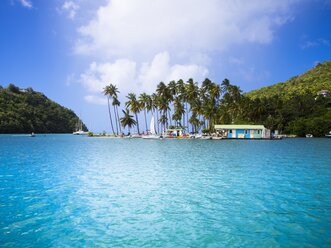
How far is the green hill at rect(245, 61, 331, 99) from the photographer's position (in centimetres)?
12369

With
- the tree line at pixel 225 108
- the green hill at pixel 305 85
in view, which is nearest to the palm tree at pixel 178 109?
the tree line at pixel 225 108

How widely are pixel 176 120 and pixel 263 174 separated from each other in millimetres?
77123

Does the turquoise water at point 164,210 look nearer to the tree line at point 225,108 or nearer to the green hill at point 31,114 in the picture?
the tree line at point 225,108

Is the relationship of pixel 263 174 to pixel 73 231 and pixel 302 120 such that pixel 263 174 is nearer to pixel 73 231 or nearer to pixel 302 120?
pixel 73 231

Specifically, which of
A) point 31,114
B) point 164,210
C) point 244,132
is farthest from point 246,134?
point 31,114

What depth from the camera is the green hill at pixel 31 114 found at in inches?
4387

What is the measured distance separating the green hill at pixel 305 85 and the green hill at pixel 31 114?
10687 cm

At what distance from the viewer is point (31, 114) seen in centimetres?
12456

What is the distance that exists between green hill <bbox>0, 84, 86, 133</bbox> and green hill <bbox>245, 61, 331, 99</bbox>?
107m

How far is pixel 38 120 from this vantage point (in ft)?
423

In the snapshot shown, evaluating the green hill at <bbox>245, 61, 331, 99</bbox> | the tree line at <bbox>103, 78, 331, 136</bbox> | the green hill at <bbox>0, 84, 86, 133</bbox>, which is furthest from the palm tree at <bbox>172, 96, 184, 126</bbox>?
the green hill at <bbox>0, 84, 86, 133</bbox>

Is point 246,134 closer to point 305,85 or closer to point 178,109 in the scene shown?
point 178,109

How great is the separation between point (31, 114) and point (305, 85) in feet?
452

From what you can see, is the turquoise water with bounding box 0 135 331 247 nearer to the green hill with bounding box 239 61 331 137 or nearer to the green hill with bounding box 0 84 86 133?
the green hill with bounding box 239 61 331 137
